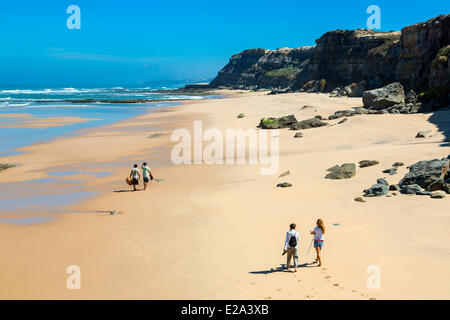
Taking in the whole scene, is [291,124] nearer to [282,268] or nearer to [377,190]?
[377,190]

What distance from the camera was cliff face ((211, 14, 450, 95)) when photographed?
47094mm

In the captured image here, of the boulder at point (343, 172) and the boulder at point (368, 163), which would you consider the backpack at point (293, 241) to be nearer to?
the boulder at point (343, 172)

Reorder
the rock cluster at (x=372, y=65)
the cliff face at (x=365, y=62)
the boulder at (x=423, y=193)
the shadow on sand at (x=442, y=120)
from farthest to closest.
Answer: the cliff face at (x=365, y=62), the rock cluster at (x=372, y=65), the shadow on sand at (x=442, y=120), the boulder at (x=423, y=193)

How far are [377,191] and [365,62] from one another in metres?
68.7

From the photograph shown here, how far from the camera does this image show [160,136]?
3497 cm

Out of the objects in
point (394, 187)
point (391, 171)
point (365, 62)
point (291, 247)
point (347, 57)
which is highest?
point (347, 57)

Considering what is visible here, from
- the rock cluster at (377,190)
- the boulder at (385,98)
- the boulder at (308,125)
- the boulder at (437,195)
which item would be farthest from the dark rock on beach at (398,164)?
the boulder at (385,98)

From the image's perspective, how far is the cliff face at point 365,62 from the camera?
47.1 meters

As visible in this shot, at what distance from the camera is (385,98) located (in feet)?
121

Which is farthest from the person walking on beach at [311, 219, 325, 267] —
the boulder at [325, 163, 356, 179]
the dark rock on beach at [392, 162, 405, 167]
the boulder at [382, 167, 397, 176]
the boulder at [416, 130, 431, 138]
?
the boulder at [416, 130, 431, 138]

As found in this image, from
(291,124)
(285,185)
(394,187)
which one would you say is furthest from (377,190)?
(291,124)

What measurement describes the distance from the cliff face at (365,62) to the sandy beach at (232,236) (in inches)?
995
